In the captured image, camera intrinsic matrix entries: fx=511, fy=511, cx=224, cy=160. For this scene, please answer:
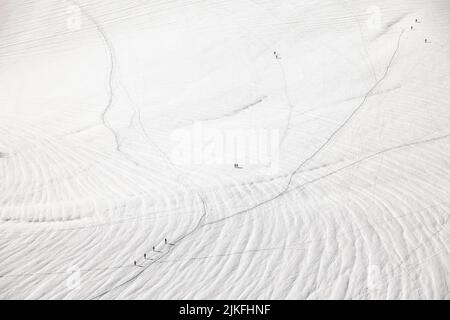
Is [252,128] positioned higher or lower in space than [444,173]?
higher

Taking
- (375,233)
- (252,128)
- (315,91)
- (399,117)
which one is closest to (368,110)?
(399,117)

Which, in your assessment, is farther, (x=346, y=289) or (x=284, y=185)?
(x=284, y=185)

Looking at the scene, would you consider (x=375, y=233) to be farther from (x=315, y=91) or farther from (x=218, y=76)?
(x=218, y=76)

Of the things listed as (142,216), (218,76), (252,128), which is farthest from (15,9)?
(142,216)
